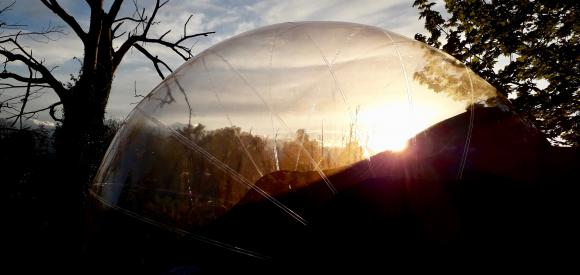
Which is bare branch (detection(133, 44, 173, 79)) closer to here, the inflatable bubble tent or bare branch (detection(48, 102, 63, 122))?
bare branch (detection(48, 102, 63, 122))

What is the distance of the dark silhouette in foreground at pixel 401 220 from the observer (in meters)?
1.34

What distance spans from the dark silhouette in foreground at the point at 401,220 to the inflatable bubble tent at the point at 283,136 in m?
0.01

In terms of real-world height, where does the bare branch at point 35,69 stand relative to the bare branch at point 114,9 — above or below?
below

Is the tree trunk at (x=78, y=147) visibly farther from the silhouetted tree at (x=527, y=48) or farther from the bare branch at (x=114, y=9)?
the silhouetted tree at (x=527, y=48)

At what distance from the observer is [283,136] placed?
72.9 inches

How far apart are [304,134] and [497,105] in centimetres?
157

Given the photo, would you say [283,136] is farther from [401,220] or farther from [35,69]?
[35,69]

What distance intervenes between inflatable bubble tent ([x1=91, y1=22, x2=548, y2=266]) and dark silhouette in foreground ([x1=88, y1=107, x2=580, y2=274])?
1 cm

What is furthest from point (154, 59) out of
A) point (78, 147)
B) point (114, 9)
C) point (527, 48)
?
point (527, 48)

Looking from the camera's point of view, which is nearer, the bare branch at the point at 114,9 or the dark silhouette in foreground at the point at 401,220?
the dark silhouette in foreground at the point at 401,220

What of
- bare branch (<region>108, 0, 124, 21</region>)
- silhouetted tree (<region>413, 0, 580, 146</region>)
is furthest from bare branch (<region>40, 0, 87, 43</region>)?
silhouetted tree (<region>413, 0, 580, 146</region>)

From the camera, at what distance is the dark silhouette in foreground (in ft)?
4.41

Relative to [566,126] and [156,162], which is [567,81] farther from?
[156,162]

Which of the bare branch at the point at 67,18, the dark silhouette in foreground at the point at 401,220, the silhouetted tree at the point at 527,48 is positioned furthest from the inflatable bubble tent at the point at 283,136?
the bare branch at the point at 67,18
